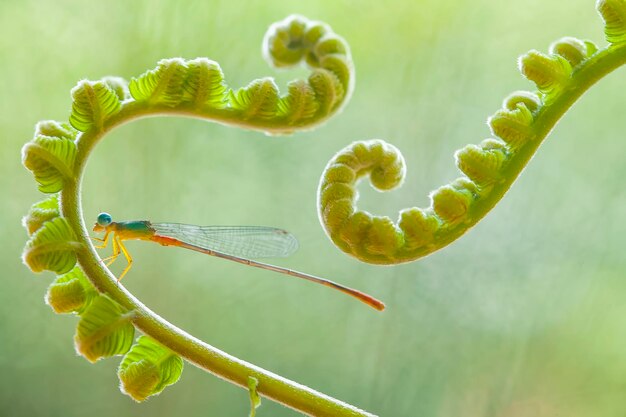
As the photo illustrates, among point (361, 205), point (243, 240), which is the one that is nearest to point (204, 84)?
point (243, 240)

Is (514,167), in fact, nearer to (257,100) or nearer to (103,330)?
(257,100)

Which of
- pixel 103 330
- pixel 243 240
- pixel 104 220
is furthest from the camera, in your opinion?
pixel 243 240

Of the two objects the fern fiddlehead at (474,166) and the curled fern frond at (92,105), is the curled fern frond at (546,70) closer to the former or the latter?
the fern fiddlehead at (474,166)

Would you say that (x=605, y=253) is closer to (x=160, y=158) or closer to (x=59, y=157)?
(x=160, y=158)

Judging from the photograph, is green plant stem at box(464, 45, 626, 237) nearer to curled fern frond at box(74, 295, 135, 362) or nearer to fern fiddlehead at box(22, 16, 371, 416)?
fern fiddlehead at box(22, 16, 371, 416)

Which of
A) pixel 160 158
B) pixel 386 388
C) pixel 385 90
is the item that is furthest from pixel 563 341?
pixel 160 158

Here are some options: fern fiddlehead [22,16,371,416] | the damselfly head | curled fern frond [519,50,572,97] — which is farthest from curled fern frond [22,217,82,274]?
curled fern frond [519,50,572,97]
